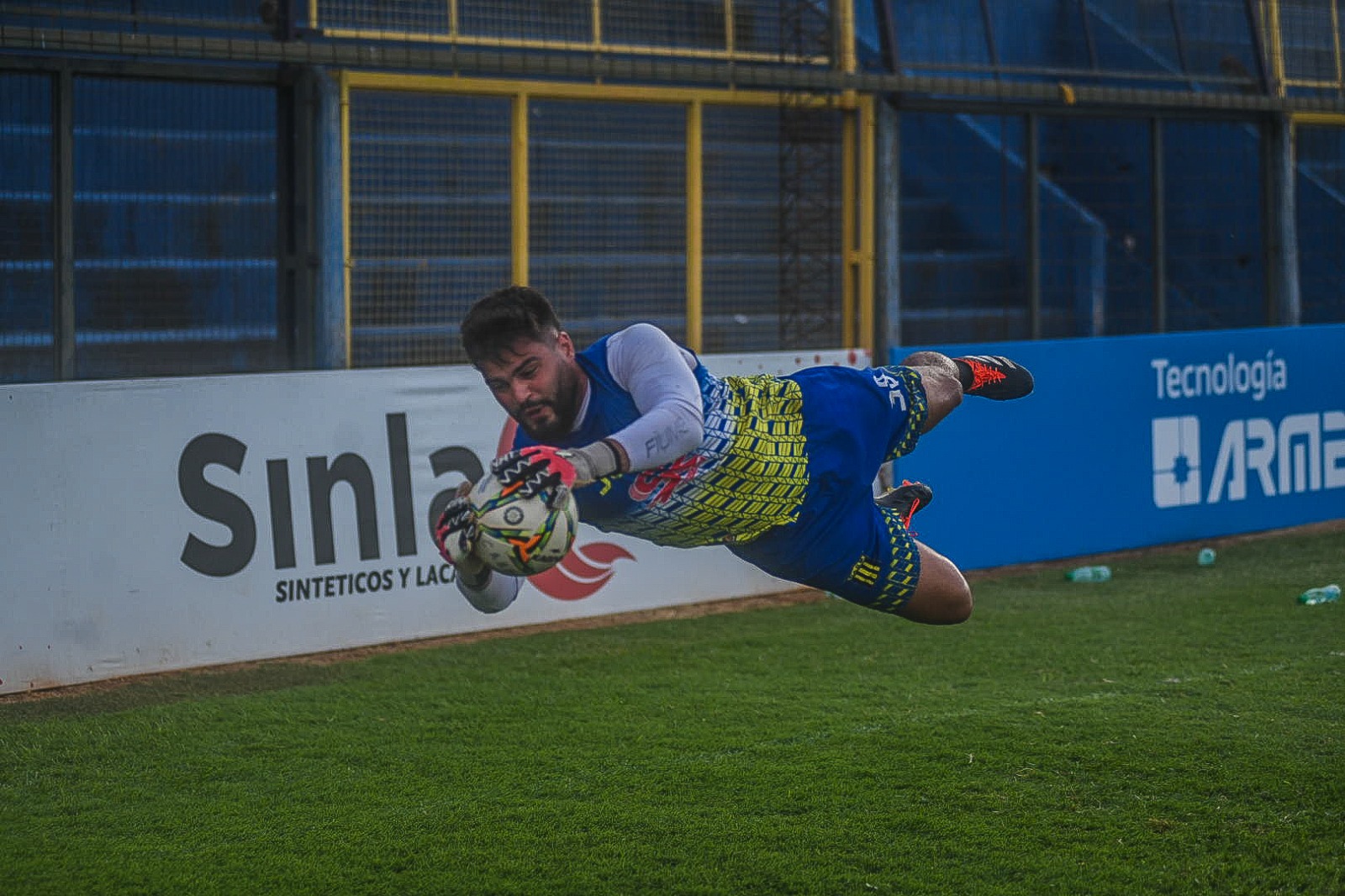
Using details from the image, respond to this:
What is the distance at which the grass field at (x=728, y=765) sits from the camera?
18.9 feet

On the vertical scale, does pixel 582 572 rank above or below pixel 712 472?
below

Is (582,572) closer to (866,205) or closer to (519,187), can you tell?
(519,187)

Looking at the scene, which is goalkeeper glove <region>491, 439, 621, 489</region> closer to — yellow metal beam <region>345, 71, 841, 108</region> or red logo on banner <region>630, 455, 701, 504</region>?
red logo on banner <region>630, 455, 701, 504</region>

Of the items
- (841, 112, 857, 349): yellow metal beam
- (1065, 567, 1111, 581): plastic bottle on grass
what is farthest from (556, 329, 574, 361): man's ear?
(841, 112, 857, 349): yellow metal beam

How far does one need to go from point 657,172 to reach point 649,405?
7377 millimetres

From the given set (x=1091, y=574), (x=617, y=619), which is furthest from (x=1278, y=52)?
(x=617, y=619)

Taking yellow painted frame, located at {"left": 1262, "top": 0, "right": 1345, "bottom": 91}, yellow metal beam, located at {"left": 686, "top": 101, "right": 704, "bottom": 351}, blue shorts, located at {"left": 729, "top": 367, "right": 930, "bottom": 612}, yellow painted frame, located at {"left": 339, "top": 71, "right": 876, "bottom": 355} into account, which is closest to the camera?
blue shorts, located at {"left": 729, "top": 367, "right": 930, "bottom": 612}

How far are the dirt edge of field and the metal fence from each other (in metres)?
1.99

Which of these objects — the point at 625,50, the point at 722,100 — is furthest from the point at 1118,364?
the point at 625,50

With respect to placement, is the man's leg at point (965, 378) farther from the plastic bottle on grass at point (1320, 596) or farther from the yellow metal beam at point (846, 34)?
the yellow metal beam at point (846, 34)

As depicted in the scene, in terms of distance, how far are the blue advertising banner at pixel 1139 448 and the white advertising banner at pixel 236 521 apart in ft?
9.86

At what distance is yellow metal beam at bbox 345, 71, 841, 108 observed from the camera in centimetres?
1068

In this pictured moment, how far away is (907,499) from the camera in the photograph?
614 centimetres

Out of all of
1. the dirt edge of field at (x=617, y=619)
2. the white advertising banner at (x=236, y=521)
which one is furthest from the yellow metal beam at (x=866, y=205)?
the white advertising banner at (x=236, y=521)
